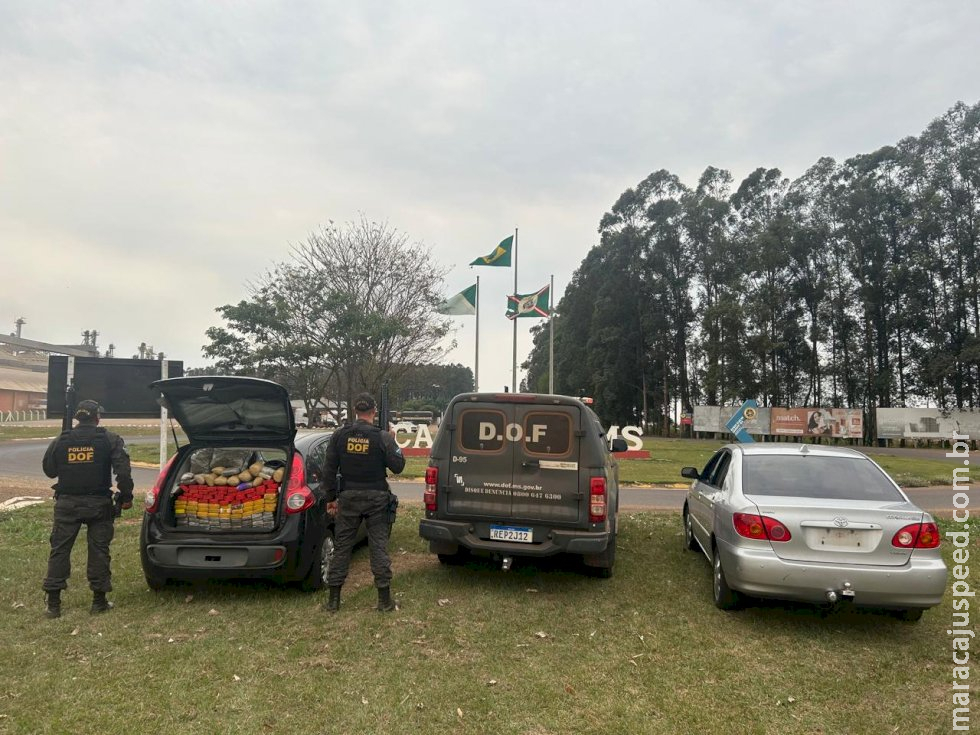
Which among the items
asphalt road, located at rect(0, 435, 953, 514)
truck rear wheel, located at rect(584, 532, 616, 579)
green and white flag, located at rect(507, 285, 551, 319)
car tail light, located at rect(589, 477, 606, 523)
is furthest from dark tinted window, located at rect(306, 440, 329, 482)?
green and white flag, located at rect(507, 285, 551, 319)

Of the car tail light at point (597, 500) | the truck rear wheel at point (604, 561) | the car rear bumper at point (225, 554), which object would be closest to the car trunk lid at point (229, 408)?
the car rear bumper at point (225, 554)

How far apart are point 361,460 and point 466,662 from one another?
1.95m

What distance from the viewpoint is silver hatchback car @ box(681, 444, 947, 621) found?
4.88m

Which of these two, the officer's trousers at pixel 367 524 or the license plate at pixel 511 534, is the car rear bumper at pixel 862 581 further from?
the officer's trousers at pixel 367 524

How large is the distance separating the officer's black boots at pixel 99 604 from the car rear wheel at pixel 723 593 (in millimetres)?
5267

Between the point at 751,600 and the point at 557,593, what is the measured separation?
1.75 metres

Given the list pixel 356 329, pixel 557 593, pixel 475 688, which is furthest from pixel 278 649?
pixel 356 329

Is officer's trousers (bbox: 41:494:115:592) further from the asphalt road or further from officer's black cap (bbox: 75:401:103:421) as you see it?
the asphalt road

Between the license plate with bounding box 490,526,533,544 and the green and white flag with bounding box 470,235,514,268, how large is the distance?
787 inches

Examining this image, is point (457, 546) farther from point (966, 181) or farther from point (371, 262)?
point (966, 181)

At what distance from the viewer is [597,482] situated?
6.05m

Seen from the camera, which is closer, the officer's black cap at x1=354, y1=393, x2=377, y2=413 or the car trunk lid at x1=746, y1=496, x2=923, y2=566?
the car trunk lid at x1=746, y1=496, x2=923, y2=566

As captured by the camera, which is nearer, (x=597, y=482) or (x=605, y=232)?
(x=597, y=482)
